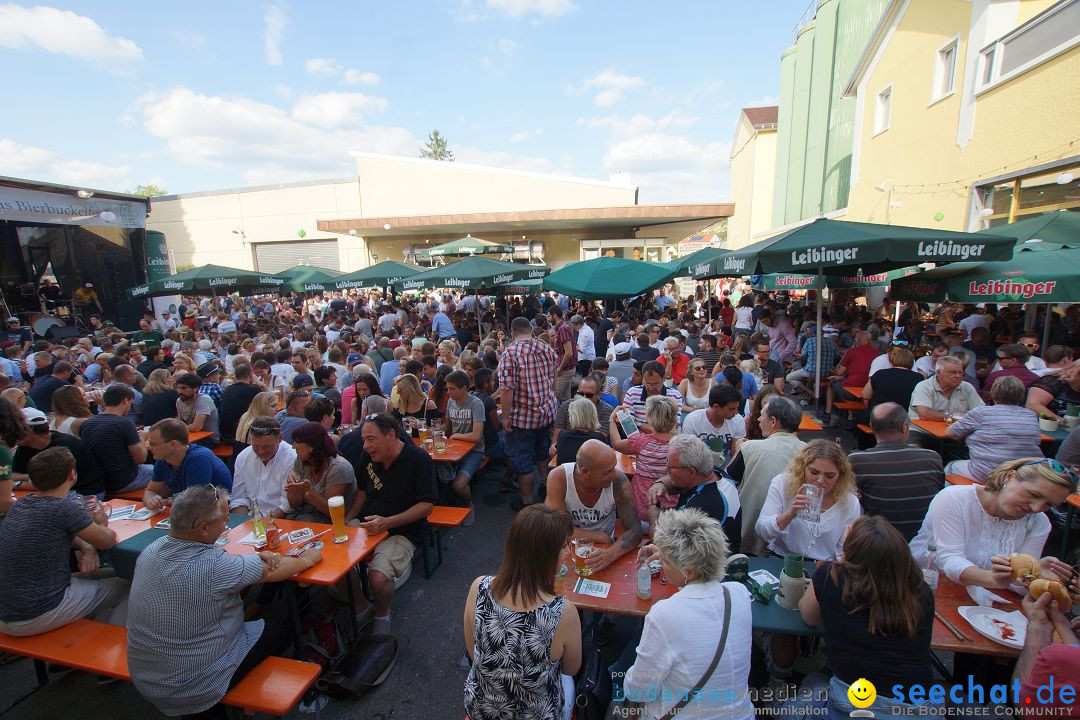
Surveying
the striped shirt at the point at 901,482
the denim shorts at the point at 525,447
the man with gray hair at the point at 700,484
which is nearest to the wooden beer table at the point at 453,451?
the denim shorts at the point at 525,447

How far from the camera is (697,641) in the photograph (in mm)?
1994

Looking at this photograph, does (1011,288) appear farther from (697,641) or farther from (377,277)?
(377,277)

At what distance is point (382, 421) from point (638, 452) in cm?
210

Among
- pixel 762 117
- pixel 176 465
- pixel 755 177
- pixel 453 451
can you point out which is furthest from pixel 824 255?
pixel 762 117

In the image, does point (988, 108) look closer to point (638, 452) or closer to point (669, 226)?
point (638, 452)

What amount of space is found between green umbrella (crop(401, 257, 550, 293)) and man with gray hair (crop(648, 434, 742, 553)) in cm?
813

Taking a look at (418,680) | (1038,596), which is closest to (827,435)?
(1038,596)

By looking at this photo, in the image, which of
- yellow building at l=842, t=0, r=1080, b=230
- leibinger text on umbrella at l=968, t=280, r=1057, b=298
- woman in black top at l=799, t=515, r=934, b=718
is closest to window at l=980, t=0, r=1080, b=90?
yellow building at l=842, t=0, r=1080, b=230

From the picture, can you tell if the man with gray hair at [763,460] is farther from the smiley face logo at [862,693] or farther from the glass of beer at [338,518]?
the glass of beer at [338,518]

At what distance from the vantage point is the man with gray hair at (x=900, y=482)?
10.5 feet

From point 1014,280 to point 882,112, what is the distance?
11.1 m

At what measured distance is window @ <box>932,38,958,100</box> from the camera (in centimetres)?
1087

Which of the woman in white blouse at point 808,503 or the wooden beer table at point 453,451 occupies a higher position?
the woman in white blouse at point 808,503

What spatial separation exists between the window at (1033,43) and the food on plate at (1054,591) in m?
9.59
